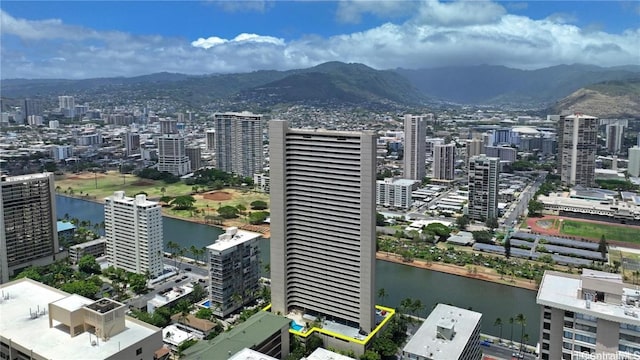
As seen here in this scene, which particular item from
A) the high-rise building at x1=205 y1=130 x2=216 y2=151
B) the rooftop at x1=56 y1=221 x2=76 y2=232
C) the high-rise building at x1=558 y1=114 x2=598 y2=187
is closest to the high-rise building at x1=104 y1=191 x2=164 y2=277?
the rooftop at x1=56 y1=221 x2=76 y2=232

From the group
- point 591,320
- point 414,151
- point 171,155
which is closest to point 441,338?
point 591,320

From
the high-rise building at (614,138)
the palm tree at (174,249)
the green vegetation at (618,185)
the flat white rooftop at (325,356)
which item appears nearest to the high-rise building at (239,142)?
the palm tree at (174,249)

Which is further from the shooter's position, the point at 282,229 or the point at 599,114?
the point at 599,114

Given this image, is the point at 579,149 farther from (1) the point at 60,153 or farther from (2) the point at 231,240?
(1) the point at 60,153

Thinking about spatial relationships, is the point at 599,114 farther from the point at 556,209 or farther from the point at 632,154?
the point at 556,209

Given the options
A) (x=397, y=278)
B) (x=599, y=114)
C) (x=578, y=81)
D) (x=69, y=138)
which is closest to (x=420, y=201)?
(x=397, y=278)

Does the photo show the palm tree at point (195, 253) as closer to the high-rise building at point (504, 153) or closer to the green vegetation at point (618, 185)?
the green vegetation at point (618, 185)

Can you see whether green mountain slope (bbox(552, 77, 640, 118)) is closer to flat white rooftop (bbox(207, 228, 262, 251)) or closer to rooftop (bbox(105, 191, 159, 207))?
flat white rooftop (bbox(207, 228, 262, 251))
